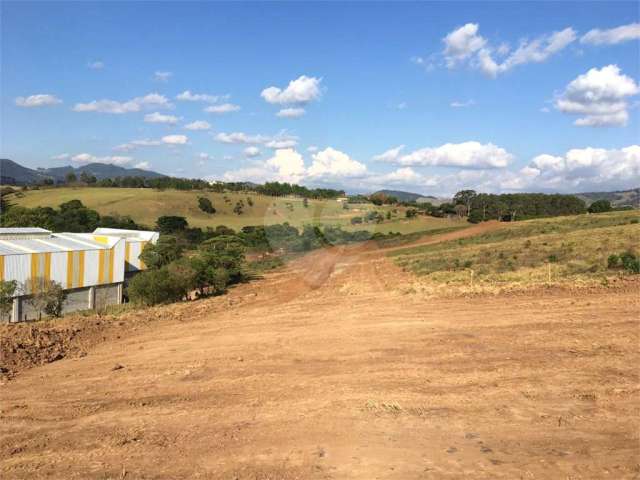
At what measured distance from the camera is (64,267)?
1022 inches

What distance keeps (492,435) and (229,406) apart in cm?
354

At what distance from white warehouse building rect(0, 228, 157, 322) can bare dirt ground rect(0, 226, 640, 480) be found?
41.8ft

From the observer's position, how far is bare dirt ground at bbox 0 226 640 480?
5.51 m

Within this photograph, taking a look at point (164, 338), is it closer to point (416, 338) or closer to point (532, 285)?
point (416, 338)

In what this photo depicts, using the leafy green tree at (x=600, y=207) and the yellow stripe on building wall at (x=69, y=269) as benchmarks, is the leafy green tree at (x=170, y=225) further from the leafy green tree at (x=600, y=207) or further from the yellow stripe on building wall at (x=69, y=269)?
the leafy green tree at (x=600, y=207)

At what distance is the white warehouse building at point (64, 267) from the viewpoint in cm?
2277

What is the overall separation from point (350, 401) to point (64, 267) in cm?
2300

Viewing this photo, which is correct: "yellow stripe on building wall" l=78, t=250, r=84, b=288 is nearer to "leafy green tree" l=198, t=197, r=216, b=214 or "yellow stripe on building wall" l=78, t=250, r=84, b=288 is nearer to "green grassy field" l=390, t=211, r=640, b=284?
"green grassy field" l=390, t=211, r=640, b=284

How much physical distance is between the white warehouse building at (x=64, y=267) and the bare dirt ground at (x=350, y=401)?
1274 centimetres

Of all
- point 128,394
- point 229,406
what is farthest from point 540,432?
point 128,394

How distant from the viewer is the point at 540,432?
621 centimetres

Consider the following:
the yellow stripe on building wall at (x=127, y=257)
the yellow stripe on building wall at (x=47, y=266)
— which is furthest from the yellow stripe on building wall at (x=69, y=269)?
Result: the yellow stripe on building wall at (x=127, y=257)

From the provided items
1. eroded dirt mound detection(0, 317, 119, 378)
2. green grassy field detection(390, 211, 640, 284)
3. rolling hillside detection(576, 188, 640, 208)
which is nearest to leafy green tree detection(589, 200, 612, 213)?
rolling hillside detection(576, 188, 640, 208)

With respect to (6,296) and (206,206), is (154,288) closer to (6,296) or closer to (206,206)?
(6,296)
